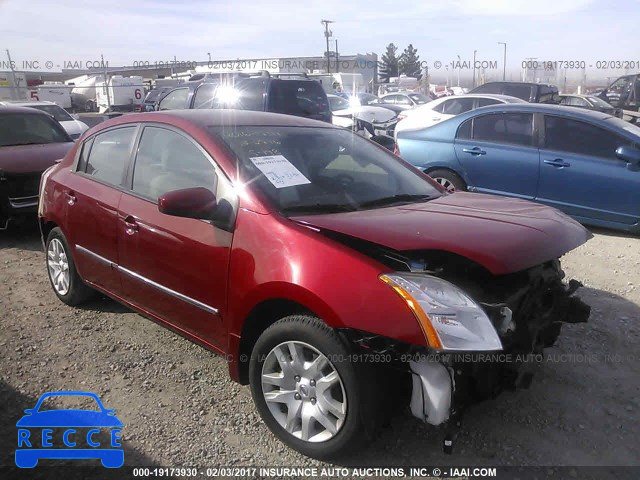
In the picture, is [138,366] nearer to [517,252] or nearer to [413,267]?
[413,267]

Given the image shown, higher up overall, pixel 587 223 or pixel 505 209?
pixel 505 209

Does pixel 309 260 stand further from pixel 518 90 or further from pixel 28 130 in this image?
pixel 518 90

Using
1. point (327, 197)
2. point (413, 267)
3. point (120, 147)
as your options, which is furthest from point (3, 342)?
point (413, 267)

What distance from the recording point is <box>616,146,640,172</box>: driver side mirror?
5875mm

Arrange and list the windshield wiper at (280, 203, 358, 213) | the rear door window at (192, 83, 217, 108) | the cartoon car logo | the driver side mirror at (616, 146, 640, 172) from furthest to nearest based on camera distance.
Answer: the rear door window at (192, 83, 217, 108)
the driver side mirror at (616, 146, 640, 172)
the windshield wiper at (280, 203, 358, 213)
the cartoon car logo

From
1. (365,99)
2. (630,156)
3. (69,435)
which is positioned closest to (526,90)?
(630,156)

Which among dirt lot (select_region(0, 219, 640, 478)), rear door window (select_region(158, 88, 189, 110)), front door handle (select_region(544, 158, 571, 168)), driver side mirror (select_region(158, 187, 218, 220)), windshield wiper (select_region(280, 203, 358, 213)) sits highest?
rear door window (select_region(158, 88, 189, 110))

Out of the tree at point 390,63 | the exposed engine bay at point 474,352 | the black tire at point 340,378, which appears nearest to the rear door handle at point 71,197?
the black tire at point 340,378

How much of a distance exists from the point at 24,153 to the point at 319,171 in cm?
506

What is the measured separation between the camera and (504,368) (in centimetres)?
251

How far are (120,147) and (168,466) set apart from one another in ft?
7.08

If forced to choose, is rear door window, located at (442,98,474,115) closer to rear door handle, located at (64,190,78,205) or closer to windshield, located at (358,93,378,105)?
rear door handle, located at (64,190,78,205)

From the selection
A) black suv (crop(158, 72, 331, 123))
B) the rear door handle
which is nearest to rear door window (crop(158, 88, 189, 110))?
black suv (crop(158, 72, 331, 123))

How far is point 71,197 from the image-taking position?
4.01 m
